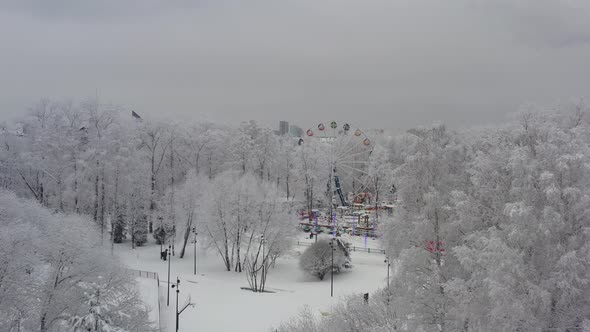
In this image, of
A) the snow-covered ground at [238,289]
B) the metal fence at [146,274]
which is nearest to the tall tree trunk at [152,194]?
the snow-covered ground at [238,289]

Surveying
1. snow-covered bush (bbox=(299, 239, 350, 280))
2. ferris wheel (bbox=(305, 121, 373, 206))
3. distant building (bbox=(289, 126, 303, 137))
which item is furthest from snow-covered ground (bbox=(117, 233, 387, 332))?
distant building (bbox=(289, 126, 303, 137))

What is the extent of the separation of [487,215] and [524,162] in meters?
2.29

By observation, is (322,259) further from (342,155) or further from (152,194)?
(342,155)

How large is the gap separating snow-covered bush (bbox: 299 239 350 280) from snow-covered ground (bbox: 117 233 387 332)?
2.23ft

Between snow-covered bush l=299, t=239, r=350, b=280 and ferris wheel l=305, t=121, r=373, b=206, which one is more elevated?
ferris wheel l=305, t=121, r=373, b=206

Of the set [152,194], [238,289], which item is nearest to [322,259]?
[238,289]

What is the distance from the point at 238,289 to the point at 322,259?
23.4 ft

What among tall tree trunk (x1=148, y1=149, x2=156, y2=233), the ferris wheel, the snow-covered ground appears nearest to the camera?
the snow-covered ground

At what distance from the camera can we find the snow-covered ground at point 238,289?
24594 millimetres

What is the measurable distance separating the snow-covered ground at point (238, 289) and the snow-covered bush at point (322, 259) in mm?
679

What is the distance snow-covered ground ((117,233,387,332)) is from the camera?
2459cm

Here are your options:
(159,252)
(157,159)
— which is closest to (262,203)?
(159,252)

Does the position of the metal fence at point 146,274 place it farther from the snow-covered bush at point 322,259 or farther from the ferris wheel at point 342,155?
the ferris wheel at point 342,155

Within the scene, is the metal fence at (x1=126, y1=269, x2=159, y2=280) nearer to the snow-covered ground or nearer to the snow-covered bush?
the snow-covered ground
